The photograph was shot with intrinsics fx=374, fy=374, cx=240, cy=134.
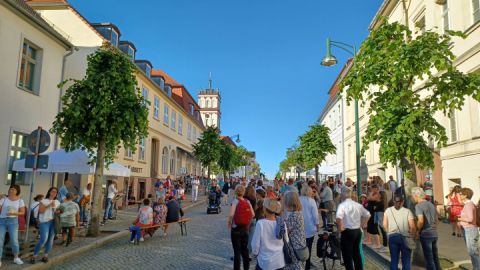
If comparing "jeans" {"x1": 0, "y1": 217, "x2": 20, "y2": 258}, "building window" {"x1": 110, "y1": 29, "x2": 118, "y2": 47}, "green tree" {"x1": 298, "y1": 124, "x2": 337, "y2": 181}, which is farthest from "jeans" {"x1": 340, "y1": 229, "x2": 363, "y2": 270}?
"building window" {"x1": 110, "y1": 29, "x2": 118, "y2": 47}

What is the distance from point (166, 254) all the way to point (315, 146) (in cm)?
1768

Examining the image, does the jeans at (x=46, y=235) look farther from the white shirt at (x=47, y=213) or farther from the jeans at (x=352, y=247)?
the jeans at (x=352, y=247)

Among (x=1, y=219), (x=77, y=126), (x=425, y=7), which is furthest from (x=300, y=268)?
(x=425, y=7)

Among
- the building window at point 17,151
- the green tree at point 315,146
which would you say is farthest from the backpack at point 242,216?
the green tree at point 315,146

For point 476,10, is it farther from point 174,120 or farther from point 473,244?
point 174,120

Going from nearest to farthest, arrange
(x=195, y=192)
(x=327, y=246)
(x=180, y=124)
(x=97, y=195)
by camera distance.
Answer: (x=327, y=246) < (x=97, y=195) < (x=195, y=192) < (x=180, y=124)

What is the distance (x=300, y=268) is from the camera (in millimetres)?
4961

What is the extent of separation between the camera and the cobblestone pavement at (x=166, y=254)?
330 inches

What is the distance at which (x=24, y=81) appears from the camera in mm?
15062

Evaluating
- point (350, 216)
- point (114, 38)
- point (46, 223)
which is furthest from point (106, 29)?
point (350, 216)

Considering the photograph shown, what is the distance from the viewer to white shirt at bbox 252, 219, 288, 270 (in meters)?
4.80

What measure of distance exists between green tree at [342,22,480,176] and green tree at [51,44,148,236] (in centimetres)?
710

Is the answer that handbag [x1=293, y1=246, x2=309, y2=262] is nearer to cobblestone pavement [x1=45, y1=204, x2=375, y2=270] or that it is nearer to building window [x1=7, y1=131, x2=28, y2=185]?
cobblestone pavement [x1=45, y1=204, x2=375, y2=270]

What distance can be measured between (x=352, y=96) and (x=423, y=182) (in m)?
10.7
